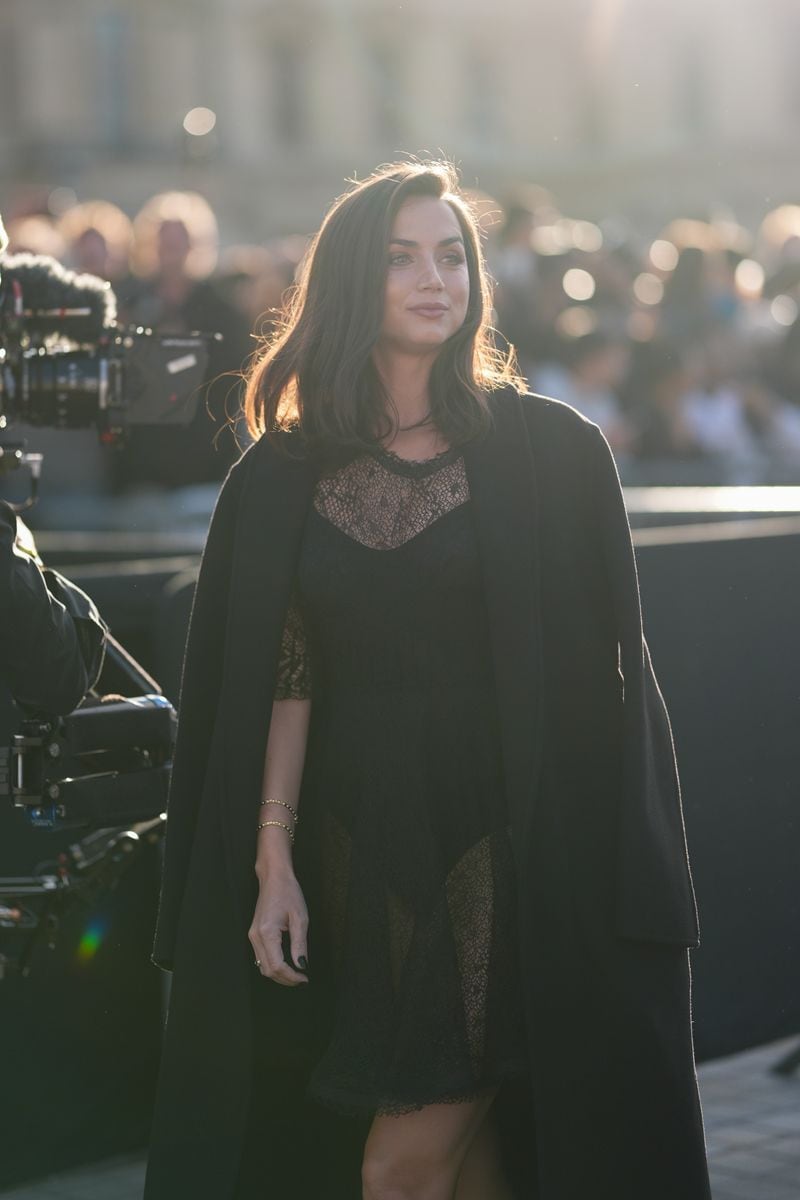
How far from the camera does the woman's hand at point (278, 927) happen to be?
4.02m

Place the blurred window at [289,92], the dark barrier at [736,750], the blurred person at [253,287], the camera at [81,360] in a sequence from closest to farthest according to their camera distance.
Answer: the camera at [81,360], the dark barrier at [736,750], the blurred person at [253,287], the blurred window at [289,92]

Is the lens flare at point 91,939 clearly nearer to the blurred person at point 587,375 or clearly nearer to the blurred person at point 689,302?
the blurred person at point 587,375

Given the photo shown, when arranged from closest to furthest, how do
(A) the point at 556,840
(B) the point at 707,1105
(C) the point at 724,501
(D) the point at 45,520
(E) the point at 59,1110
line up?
(A) the point at 556,840, (E) the point at 59,1110, (B) the point at 707,1105, (C) the point at 724,501, (D) the point at 45,520

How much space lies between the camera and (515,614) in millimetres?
4004

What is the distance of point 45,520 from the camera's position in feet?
34.8

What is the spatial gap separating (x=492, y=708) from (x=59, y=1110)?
6.65ft

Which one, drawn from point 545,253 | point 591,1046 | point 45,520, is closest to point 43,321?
point 591,1046

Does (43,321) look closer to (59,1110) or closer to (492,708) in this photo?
(492,708)

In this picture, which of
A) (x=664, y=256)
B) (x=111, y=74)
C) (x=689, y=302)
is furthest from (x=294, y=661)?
(x=111, y=74)

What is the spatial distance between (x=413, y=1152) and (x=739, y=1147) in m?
1.96

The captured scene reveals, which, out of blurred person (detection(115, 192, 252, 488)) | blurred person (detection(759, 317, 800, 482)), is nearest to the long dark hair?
blurred person (detection(115, 192, 252, 488))

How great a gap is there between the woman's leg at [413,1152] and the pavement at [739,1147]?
1.54 meters

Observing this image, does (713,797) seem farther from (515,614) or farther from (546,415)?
(515,614)

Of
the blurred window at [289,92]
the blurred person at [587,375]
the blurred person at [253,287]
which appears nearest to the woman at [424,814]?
the blurred person at [253,287]
